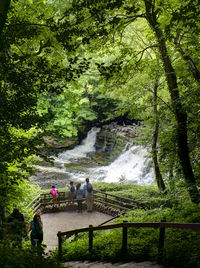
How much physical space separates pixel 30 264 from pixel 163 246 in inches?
116

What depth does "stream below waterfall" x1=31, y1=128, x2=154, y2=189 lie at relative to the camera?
63.5ft

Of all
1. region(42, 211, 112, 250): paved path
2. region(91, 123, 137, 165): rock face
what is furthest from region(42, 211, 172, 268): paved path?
region(91, 123, 137, 165): rock face

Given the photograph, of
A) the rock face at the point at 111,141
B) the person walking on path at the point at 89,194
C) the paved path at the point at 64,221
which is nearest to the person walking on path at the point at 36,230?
the paved path at the point at 64,221

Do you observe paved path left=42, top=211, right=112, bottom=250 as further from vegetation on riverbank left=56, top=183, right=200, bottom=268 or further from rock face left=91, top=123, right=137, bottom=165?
rock face left=91, top=123, right=137, bottom=165

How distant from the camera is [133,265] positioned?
4.32 m

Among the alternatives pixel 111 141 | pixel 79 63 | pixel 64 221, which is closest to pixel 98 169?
pixel 111 141

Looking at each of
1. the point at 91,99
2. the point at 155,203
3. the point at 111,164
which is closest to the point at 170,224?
the point at 155,203

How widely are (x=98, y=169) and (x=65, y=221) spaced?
12.4 meters

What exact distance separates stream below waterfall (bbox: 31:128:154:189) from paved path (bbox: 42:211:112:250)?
6691mm

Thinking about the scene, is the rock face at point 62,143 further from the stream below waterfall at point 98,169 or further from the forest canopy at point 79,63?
the forest canopy at point 79,63

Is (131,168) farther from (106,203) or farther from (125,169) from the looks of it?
(106,203)

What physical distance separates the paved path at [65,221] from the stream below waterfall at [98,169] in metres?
6.69

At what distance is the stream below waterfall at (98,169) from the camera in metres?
19.4

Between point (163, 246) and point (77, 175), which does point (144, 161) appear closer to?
point (77, 175)
